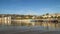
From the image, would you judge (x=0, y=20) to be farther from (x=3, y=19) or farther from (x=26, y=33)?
(x=26, y=33)

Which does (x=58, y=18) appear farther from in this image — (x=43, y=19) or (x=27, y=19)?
(x=27, y=19)

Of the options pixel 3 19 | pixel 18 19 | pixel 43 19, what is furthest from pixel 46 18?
pixel 3 19

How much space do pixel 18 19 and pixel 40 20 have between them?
20.7 ft

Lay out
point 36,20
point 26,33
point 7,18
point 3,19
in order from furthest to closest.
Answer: point 36,20
point 3,19
point 7,18
point 26,33

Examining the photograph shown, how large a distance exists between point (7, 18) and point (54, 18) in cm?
1246

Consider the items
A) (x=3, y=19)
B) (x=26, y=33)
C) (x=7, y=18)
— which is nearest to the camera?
(x=26, y=33)

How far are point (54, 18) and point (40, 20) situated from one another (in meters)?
4.57

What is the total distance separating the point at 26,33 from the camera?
17.8 metres

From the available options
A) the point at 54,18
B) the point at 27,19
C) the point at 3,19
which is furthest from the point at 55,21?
the point at 3,19

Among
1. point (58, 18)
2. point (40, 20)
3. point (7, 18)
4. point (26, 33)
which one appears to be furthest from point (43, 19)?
point (26, 33)

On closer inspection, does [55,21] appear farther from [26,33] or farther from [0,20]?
[26,33]

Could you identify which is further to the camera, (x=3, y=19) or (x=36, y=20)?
(x=36, y=20)

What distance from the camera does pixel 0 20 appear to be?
148 ft

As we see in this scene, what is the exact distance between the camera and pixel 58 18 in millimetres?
47031
